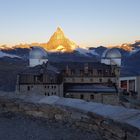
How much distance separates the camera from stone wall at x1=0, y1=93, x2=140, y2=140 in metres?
5.92

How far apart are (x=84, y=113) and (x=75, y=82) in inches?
1790

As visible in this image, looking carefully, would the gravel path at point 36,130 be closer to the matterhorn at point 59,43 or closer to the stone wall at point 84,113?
the stone wall at point 84,113

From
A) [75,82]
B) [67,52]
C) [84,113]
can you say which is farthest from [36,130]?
[67,52]

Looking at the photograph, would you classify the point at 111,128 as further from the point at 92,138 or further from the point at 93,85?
the point at 93,85

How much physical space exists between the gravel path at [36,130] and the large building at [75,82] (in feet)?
107

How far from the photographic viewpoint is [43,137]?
705 cm

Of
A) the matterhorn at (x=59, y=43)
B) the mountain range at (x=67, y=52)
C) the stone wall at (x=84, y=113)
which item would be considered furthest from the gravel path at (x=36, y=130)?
the matterhorn at (x=59, y=43)

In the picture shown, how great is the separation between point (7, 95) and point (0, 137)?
2.72 meters

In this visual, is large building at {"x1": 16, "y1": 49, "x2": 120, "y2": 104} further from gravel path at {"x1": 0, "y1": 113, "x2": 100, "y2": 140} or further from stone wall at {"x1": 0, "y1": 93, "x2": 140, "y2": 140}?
gravel path at {"x1": 0, "y1": 113, "x2": 100, "y2": 140}

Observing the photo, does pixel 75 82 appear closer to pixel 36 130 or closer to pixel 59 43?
pixel 36 130

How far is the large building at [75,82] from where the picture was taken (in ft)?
150

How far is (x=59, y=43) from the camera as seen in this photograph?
168375 mm

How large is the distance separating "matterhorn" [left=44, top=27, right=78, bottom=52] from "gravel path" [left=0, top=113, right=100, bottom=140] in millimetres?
153092

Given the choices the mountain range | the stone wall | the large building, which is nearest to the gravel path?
the stone wall
